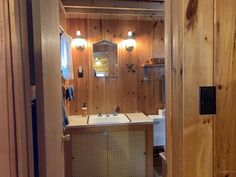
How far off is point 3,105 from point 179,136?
66 centimetres

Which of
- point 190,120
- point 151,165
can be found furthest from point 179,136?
point 151,165

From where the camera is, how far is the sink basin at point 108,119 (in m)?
3.07

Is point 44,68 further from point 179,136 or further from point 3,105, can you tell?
point 179,136

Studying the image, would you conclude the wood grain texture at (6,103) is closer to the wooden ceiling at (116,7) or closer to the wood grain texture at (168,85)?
the wood grain texture at (168,85)

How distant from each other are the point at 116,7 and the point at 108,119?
1468 mm

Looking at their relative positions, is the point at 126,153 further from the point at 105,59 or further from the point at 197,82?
the point at 197,82

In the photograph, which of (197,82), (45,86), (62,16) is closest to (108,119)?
(62,16)

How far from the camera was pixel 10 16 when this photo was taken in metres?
0.85

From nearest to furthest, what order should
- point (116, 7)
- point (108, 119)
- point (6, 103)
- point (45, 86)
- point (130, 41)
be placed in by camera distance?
Answer: 1. point (6, 103)
2. point (45, 86)
3. point (116, 7)
4. point (108, 119)
5. point (130, 41)

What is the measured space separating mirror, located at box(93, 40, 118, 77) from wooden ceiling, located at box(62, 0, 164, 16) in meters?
0.46

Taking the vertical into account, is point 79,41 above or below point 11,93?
above

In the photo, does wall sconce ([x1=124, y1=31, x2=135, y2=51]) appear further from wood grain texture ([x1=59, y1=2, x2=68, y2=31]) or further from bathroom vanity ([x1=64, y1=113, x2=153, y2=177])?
bathroom vanity ([x1=64, y1=113, x2=153, y2=177])

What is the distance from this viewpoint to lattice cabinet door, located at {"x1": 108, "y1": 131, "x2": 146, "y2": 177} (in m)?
2.98

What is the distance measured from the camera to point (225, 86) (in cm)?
90
